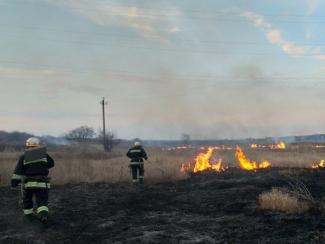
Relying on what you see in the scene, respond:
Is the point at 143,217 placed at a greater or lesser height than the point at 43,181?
lesser

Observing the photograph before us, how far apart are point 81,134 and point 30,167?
240 ft

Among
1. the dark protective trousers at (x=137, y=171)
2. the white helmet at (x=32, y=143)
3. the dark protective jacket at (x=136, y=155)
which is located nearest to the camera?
the white helmet at (x=32, y=143)

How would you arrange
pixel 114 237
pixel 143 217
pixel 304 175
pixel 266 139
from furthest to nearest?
pixel 266 139
pixel 304 175
pixel 143 217
pixel 114 237

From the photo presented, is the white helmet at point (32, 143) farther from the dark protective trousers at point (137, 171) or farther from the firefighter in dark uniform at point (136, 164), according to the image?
the dark protective trousers at point (137, 171)

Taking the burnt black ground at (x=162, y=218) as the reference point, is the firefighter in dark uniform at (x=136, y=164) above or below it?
above

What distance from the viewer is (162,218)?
1087 centimetres

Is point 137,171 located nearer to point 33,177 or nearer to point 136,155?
point 136,155

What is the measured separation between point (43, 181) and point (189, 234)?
3597 mm

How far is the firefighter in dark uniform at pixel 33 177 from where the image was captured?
10.3 m

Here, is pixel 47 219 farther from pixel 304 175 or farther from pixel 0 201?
pixel 304 175

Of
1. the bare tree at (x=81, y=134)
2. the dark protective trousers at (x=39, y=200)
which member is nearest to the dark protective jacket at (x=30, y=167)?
the dark protective trousers at (x=39, y=200)

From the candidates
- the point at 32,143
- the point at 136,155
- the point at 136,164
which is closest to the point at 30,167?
the point at 32,143

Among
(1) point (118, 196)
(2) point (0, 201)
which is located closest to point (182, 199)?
(1) point (118, 196)

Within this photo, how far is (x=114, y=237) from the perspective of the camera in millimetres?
8742
